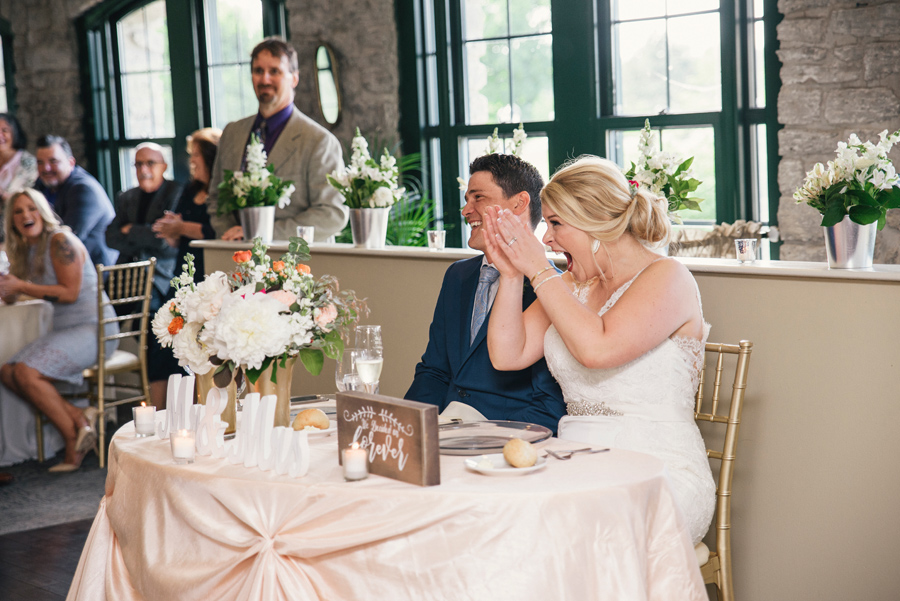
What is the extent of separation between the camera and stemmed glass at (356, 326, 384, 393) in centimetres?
202

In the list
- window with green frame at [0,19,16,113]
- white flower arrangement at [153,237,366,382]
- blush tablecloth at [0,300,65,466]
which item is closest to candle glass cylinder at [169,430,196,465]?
white flower arrangement at [153,237,366,382]

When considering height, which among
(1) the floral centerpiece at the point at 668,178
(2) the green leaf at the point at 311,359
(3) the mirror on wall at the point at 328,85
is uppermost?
(3) the mirror on wall at the point at 328,85

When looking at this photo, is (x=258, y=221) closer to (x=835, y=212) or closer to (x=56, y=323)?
(x=56, y=323)

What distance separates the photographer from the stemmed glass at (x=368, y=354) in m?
2.02

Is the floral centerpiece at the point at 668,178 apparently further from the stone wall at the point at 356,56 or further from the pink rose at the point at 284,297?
the stone wall at the point at 356,56

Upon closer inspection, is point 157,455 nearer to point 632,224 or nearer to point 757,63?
point 632,224

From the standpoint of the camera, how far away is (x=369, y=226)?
138 inches

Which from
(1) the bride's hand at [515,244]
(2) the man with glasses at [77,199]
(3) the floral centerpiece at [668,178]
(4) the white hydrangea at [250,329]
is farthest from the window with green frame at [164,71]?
(4) the white hydrangea at [250,329]

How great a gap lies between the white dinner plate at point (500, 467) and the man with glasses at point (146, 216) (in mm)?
3888

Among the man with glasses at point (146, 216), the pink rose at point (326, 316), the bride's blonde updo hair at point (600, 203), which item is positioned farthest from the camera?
the man with glasses at point (146, 216)

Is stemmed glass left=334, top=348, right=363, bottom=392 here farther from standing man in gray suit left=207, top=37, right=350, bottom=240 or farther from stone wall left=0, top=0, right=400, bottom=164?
stone wall left=0, top=0, right=400, bottom=164

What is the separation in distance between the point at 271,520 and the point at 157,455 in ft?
1.11

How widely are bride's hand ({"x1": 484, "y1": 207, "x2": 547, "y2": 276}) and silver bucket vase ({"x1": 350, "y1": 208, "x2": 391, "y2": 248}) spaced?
141cm

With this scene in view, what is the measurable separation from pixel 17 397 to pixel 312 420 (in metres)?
3.37
